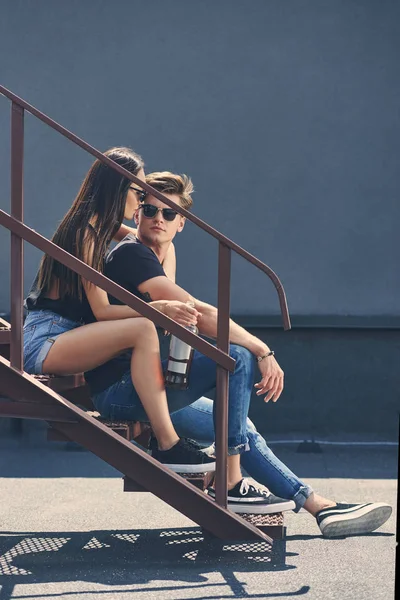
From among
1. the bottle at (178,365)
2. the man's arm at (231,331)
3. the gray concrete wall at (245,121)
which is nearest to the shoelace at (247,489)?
the man's arm at (231,331)

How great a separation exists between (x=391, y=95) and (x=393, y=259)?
1165 mm

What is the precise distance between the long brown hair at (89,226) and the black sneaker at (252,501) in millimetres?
1094

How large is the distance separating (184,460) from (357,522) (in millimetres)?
864

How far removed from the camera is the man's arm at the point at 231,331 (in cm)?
416

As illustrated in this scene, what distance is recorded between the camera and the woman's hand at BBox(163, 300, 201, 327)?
411 centimetres

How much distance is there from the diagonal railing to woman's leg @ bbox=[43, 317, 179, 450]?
123 mm

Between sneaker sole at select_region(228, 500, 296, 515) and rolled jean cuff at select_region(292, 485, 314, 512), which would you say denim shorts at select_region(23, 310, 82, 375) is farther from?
rolled jean cuff at select_region(292, 485, 314, 512)

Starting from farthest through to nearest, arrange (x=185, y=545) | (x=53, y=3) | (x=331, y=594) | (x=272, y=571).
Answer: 1. (x=53, y=3)
2. (x=185, y=545)
3. (x=272, y=571)
4. (x=331, y=594)

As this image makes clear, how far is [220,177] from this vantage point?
6988mm

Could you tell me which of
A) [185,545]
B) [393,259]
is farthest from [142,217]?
[393,259]

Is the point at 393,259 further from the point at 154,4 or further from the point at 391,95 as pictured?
the point at 154,4

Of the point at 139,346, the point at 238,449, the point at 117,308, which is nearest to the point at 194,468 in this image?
the point at 238,449

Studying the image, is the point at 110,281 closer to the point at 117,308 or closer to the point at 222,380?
the point at 117,308

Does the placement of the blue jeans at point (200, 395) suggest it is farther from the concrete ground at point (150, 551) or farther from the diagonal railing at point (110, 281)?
the concrete ground at point (150, 551)
